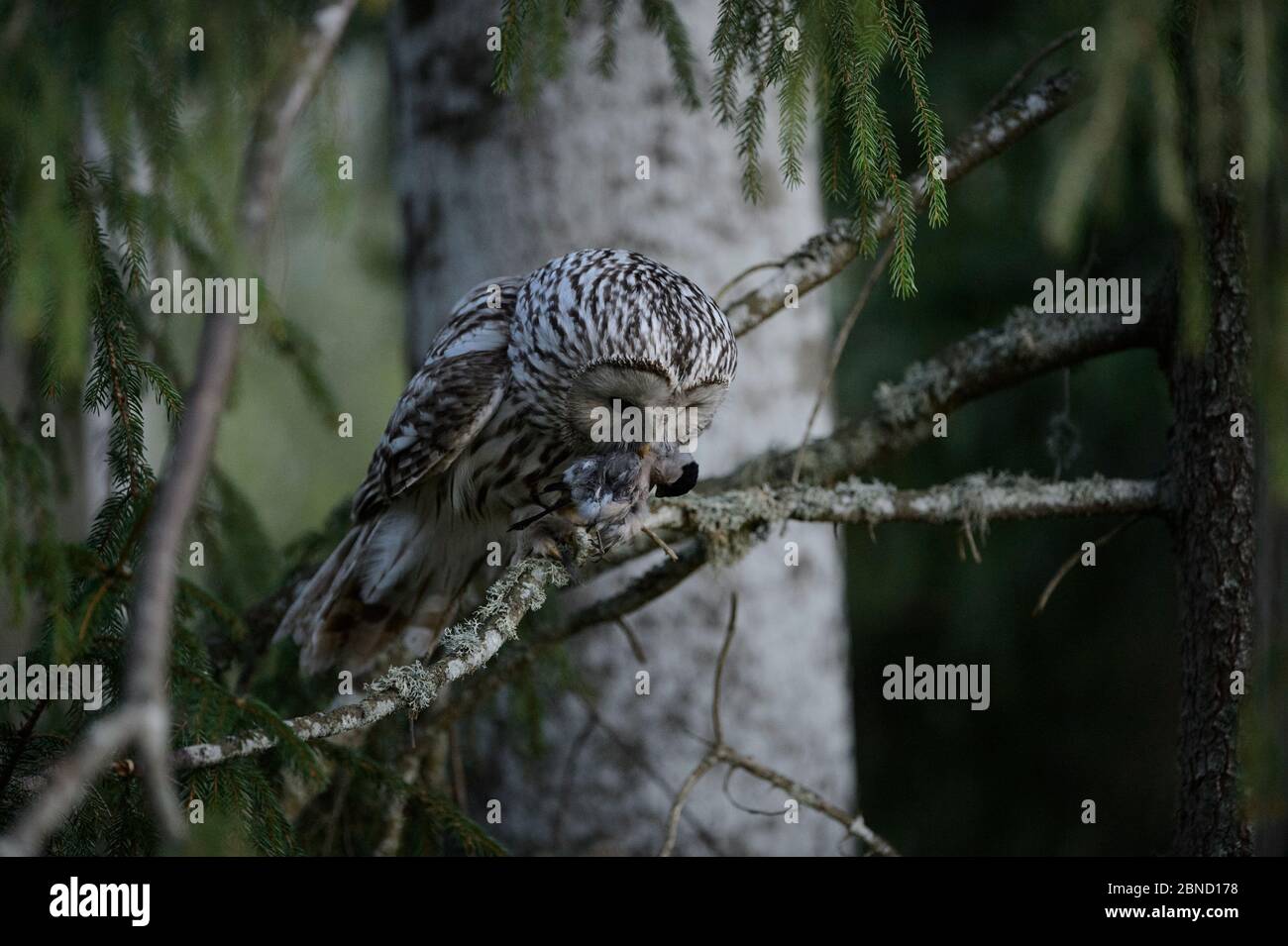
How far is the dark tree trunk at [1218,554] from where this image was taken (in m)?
2.73

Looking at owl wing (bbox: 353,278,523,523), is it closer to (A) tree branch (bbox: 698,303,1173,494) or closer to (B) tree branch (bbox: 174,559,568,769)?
(A) tree branch (bbox: 698,303,1173,494)

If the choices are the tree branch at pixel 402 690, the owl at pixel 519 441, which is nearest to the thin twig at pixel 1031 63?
the owl at pixel 519 441

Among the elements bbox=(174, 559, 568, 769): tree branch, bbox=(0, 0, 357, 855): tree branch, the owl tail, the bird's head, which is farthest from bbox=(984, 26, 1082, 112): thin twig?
the owl tail

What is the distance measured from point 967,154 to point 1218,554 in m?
1.17

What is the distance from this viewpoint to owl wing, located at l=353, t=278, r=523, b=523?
3.44 m

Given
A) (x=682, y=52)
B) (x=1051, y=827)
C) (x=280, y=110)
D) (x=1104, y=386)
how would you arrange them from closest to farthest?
(x=280, y=110) < (x=682, y=52) < (x=1104, y=386) < (x=1051, y=827)

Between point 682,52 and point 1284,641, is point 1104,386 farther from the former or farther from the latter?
point 1284,641

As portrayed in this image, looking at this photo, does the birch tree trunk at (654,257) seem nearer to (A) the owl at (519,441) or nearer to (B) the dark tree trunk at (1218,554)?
(A) the owl at (519,441)

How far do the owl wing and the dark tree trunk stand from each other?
72.7 inches

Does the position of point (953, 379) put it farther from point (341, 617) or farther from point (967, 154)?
point (341, 617)

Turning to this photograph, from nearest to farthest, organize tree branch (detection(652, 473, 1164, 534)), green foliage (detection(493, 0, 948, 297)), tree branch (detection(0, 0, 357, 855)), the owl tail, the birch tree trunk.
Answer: tree branch (detection(0, 0, 357, 855)) < green foliage (detection(493, 0, 948, 297)) < tree branch (detection(652, 473, 1164, 534)) < the owl tail < the birch tree trunk
